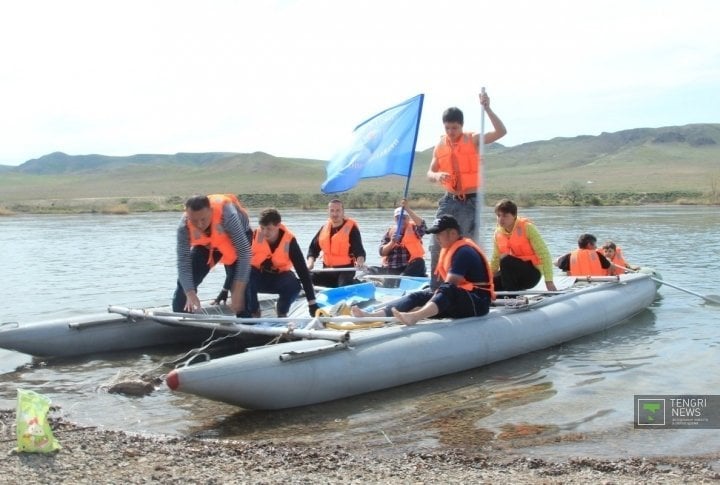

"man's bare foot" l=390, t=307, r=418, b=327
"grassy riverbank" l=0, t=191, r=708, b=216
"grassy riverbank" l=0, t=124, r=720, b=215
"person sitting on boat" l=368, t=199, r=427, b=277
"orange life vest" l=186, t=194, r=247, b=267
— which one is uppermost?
"grassy riverbank" l=0, t=124, r=720, b=215

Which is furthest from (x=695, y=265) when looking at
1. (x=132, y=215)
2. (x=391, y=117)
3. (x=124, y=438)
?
(x=132, y=215)

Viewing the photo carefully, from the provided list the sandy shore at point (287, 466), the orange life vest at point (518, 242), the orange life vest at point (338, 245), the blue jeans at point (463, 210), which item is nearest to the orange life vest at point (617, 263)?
the orange life vest at point (518, 242)

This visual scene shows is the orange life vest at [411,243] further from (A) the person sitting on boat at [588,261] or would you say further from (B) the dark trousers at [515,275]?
(A) the person sitting on boat at [588,261]

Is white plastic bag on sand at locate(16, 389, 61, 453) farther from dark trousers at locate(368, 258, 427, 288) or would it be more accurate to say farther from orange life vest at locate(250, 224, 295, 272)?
dark trousers at locate(368, 258, 427, 288)

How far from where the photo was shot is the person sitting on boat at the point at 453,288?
292 inches

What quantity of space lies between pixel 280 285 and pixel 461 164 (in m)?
2.45

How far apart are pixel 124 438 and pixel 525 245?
5.20 meters

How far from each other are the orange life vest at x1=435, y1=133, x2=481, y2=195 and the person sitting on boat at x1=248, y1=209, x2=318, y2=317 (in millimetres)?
1989

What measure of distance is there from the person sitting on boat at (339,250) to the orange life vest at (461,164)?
1690mm

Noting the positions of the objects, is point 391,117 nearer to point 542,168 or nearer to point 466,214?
point 466,214

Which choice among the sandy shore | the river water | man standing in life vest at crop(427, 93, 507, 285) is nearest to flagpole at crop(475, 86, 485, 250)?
man standing in life vest at crop(427, 93, 507, 285)

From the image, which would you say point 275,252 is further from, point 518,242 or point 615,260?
point 615,260

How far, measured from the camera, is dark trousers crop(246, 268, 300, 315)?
28.1 feet

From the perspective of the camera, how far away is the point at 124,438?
574cm
